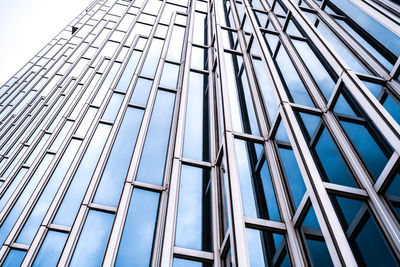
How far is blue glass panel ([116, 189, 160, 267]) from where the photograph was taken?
22.9 ft

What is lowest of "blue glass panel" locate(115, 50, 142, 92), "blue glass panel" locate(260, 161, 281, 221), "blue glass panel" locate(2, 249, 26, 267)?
"blue glass panel" locate(260, 161, 281, 221)

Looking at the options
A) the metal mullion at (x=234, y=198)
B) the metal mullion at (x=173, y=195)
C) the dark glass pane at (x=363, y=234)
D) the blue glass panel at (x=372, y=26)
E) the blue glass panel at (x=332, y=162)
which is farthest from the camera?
the blue glass panel at (x=372, y=26)

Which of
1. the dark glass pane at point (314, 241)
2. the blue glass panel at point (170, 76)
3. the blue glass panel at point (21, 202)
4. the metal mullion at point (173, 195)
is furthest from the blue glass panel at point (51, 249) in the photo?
the dark glass pane at point (314, 241)

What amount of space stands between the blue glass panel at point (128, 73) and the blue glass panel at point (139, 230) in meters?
7.42

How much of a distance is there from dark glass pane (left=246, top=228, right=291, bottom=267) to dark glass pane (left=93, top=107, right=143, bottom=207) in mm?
4766

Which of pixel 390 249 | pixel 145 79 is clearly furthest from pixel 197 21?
pixel 390 249

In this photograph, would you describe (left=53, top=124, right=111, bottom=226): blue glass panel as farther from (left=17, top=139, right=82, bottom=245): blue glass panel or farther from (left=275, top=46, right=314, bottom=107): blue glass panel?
(left=275, top=46, right=314, bottom=107): blue glass panel

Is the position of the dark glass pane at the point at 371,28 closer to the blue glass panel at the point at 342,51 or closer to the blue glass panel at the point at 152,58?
the blue glass panel at the point at 342,51

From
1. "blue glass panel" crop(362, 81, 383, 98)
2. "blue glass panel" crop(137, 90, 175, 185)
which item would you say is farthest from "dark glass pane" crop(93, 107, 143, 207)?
"blue glass panel" crop(362, 81, 383, 98)

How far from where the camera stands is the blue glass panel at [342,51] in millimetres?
7405

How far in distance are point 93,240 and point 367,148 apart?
257 inches

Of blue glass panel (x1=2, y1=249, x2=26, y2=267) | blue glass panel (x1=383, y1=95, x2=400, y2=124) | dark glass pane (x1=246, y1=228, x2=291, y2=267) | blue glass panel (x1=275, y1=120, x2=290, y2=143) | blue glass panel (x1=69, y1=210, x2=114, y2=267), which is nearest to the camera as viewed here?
dark glass pane (x1=246, y1=228, x2=291, y2=267)

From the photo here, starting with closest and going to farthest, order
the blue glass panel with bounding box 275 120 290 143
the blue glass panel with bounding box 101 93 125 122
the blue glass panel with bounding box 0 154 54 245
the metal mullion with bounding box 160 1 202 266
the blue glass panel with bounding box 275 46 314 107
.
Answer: the metal mullion with bounding box 160 1 202 266
the blue glass panel with bounding box 275 120 290 143
the blue glass panel with bounding box 275 46 314 107
the blue glass panel with bounding box 0 154 54 245
the blue glass panel with bounding box 101 93 125 122

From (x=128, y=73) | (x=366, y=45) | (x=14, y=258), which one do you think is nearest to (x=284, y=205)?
(x=366, y=45)
